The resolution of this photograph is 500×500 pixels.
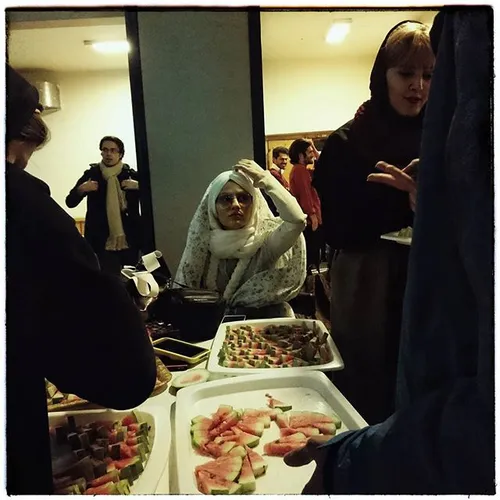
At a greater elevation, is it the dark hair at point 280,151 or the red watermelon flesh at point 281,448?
the dark hair at point 280,151

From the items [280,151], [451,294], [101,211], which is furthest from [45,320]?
[451,294]

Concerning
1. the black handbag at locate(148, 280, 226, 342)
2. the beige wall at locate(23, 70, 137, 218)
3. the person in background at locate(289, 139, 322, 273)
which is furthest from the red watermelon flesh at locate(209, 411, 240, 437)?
the beige wall at locate(23, 70, 137, 218)

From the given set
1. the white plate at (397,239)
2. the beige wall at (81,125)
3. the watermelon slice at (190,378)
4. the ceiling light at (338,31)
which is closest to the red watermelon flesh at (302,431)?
the watermelon slice at (190,378)

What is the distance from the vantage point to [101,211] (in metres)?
0.65

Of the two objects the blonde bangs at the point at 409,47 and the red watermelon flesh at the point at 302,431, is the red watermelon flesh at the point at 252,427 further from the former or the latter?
the blonde bangs at the point at 409,47

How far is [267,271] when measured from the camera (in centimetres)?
67

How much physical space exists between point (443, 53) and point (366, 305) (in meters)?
0.30

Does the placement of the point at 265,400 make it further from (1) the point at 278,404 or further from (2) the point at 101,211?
(2) the point at 101,211

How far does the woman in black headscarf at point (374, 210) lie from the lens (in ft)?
1.95

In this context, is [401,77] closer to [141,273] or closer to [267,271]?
[267,271]

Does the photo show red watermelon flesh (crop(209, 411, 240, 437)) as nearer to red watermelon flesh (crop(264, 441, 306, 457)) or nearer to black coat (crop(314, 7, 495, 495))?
red watermelon flesh (crop(264, 441, 306, 457))

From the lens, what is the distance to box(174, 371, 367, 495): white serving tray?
61 cm

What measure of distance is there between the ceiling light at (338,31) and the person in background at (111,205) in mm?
294

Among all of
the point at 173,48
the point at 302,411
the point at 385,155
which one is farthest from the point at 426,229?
the point at 173,48
